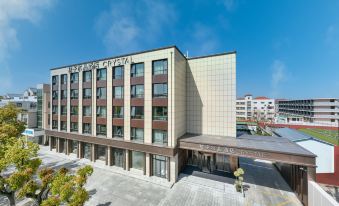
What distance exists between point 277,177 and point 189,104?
14967 mm

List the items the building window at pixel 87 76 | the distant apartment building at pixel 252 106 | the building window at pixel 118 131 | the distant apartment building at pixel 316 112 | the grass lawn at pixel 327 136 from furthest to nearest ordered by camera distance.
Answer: the distant apartment building at pixel 252 106 < the distant apartment building at pixel 316 112 < the grass lawn at pixel 327 136 < the building window at pixel 87 76 < the building window at pixel 118 131

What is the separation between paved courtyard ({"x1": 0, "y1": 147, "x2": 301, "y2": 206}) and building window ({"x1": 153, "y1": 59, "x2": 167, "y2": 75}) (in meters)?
13.9

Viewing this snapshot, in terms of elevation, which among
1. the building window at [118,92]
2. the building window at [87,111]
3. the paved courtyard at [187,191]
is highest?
the building window at [118,92]

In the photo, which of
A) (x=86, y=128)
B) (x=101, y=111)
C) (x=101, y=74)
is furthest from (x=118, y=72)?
(x=86, y=128)

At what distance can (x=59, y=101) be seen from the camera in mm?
26969

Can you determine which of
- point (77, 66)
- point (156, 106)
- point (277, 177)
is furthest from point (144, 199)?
point (77, 66)

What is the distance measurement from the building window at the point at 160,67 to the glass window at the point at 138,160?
37.4ft

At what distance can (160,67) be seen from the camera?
18.5m

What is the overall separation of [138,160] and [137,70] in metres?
12.8

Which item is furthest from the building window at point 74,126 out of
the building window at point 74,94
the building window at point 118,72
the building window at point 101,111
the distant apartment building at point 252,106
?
the distant apartment building at point 252,106

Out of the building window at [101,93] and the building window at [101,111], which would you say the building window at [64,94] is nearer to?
the building window at [101,93]

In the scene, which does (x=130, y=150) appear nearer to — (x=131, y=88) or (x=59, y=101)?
(x=131, y=88)

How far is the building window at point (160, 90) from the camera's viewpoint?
59.5 feet

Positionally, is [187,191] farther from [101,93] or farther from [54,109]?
[54,109]
